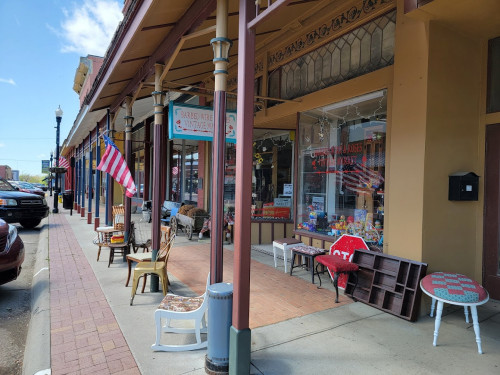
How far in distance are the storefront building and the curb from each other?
8.11 feet

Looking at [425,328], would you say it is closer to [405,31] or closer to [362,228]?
[362,228]

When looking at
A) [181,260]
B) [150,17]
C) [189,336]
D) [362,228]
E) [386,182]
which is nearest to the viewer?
[189,336]

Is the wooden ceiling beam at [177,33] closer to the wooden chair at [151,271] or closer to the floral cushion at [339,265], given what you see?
the wooden chair at [151,271]

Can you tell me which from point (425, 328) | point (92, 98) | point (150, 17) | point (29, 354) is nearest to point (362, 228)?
point (425, 328)

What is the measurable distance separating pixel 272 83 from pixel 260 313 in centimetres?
536

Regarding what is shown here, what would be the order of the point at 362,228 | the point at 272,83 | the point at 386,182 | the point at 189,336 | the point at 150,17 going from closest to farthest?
the point at 189,336 → the point at 150,17 → the point at 386,182 → the point at 362,228 → the point at 272,83

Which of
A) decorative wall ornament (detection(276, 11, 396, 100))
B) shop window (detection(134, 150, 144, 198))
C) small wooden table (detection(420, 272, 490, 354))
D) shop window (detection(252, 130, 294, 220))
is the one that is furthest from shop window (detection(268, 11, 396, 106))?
shop window (detection(134, 150, 144, 198))

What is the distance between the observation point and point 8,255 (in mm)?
5039

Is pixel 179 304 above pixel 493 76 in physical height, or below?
below

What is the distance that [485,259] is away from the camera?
4.65 meters

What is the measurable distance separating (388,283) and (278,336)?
1723 millimetres

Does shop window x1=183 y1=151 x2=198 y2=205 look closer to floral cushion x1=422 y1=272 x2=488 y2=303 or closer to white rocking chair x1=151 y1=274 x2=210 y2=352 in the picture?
white rocking chair x1=151 y1=274 x2=210 y2=352

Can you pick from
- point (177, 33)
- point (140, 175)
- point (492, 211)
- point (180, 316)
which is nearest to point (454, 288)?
point (492, 211)

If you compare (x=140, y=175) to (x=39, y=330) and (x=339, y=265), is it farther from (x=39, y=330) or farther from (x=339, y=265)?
(x=339, y=265)
